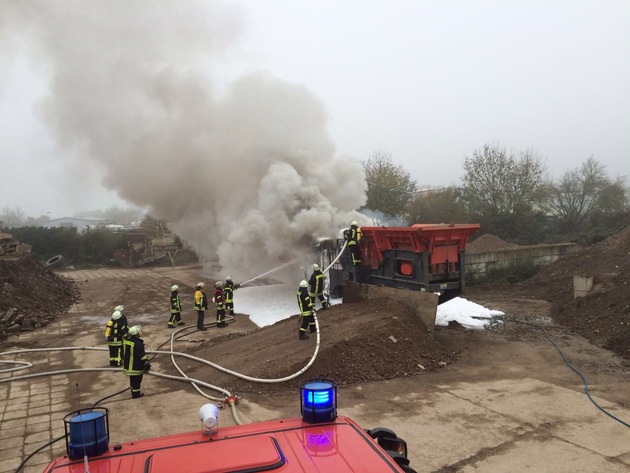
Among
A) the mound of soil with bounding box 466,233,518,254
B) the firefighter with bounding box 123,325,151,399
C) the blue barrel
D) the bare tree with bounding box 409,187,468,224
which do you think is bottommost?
the firefighter with bounding box 123,325,151,399

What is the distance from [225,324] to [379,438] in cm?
1029

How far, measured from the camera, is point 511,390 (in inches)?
273

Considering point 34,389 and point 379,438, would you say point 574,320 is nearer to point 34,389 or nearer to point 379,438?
point 379,438

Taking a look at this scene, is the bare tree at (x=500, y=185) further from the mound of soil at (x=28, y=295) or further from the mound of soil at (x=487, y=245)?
the mound of soil at (x=28, y=295)

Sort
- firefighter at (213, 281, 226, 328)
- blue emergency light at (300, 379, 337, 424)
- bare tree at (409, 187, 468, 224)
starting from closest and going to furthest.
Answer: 1. blue emergency light at (300, 379, 337, 424)
2. firefighter at (213, 281, 226, 328)
3. bare tree at (409, 187, 468, 224)

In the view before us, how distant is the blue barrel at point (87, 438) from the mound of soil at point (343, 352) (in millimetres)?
5003

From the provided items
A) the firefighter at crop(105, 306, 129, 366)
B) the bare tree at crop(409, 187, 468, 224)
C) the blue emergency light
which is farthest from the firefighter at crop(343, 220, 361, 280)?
the bare tree at crop(409, 187, 468, 224)

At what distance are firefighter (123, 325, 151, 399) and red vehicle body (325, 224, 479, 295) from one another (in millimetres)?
5730

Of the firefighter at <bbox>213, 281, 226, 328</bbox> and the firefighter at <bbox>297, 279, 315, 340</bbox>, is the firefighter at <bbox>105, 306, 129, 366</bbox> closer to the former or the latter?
the firefighter at <bbox>297, 279, 315, 340</bbox>

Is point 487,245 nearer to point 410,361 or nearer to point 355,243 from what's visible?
point 355,243

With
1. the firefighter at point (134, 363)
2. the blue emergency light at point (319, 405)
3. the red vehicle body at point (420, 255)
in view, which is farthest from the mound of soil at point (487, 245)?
the blue emergency light at point (319, 405)

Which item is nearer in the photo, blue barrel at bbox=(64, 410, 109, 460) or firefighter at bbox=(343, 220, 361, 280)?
blue barrel at bbox=(64, 410, 109, 460)

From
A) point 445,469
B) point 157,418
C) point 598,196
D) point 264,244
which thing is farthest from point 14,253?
point 598,196

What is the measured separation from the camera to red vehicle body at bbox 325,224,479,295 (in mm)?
9609
